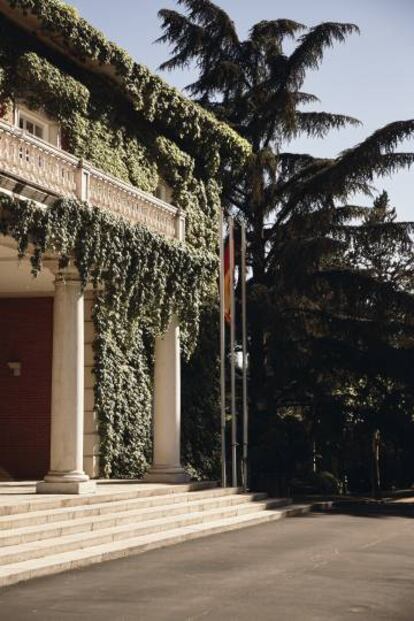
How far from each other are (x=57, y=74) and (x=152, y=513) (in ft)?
33.4

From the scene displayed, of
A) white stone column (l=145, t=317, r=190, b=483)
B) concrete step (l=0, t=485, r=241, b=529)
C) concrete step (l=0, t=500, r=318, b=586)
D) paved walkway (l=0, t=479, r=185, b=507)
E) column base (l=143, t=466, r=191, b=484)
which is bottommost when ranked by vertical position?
concrete step (l=0, t=500, r=318, b=586)

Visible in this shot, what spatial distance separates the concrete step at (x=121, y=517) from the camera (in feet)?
41.8

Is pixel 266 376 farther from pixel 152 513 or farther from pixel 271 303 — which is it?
pixel 152 513

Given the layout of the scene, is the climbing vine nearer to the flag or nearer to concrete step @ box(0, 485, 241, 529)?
the flag

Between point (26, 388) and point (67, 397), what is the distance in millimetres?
5237

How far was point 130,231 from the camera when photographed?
18797 mm

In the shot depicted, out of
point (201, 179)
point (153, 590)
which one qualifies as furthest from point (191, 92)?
point (153, 590)

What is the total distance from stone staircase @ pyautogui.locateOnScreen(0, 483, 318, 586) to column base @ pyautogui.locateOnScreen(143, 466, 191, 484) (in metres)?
0.47

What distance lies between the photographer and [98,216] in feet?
57.7

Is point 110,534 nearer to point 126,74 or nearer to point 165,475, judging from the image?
point 165,475

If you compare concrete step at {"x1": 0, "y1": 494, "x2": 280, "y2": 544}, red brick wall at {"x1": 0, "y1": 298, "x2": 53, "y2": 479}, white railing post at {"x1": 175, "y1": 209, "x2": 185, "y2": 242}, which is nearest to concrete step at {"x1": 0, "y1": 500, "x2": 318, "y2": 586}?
concrete step at {"x1": 0, "y1": 494, "x2": 280, "y2": 544}

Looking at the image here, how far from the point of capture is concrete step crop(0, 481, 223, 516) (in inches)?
556

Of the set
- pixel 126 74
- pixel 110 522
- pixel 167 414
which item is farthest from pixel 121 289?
pixel 126 74

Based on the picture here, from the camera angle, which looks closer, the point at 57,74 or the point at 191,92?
the point at 57,74
